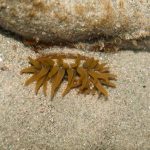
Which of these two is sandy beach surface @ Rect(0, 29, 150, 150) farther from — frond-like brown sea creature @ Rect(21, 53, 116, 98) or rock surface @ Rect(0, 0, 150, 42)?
rock surface @ Rect(0, 0, 150, 42)

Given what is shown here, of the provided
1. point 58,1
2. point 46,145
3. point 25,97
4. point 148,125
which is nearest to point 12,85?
point 25,97

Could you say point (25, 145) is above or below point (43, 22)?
below

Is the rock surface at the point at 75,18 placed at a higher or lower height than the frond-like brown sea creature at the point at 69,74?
higher

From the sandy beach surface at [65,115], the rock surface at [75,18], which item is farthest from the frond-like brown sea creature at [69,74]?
the rock surface at [75,18]

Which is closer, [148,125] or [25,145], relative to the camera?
[25,145]

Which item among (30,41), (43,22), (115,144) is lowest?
(115,144)

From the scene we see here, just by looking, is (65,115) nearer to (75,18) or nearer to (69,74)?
(69,74)

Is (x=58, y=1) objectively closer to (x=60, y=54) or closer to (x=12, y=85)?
(x=60, y=54)

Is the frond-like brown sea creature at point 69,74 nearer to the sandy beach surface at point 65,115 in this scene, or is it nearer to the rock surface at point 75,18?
the sandy beach surface at point 65,115
